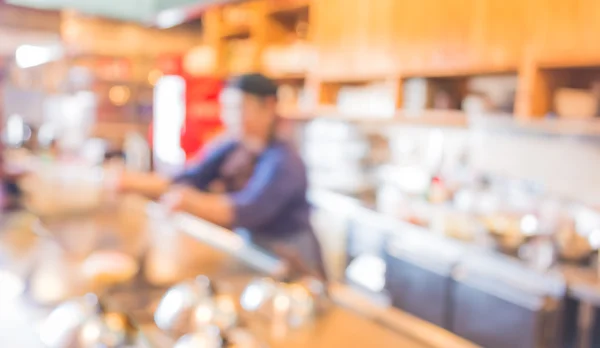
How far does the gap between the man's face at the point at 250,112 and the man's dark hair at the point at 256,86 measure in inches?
0.6

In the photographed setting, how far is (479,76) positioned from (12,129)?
3.87 metres

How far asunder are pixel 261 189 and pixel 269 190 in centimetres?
3

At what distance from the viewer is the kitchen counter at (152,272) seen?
1.21 m

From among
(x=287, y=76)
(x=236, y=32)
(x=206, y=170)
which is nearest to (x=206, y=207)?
(x=206, y=170)

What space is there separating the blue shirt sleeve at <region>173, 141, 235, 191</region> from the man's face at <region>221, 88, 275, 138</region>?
232mm

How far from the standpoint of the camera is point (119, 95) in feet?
19.9

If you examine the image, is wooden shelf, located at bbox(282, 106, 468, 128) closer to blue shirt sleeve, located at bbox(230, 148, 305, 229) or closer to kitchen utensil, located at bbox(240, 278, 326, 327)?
blue shirt sleeve, located at bbox(230, 148, 305, 229)

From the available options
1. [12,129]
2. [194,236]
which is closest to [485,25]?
[194,236]

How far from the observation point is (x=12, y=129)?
5.16 meters

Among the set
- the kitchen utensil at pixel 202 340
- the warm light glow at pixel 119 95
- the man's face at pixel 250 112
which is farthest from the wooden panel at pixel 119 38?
the kitchen utensil at pixel 202 340

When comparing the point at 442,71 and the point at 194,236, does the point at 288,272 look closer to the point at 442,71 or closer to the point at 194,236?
the point at 194,236

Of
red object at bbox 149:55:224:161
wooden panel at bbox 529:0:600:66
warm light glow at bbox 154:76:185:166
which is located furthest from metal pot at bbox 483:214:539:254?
warm light glow at bbox 154:76:185:166

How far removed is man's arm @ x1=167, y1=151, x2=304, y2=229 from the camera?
214cm

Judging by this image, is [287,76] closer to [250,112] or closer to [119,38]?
[250,112]
